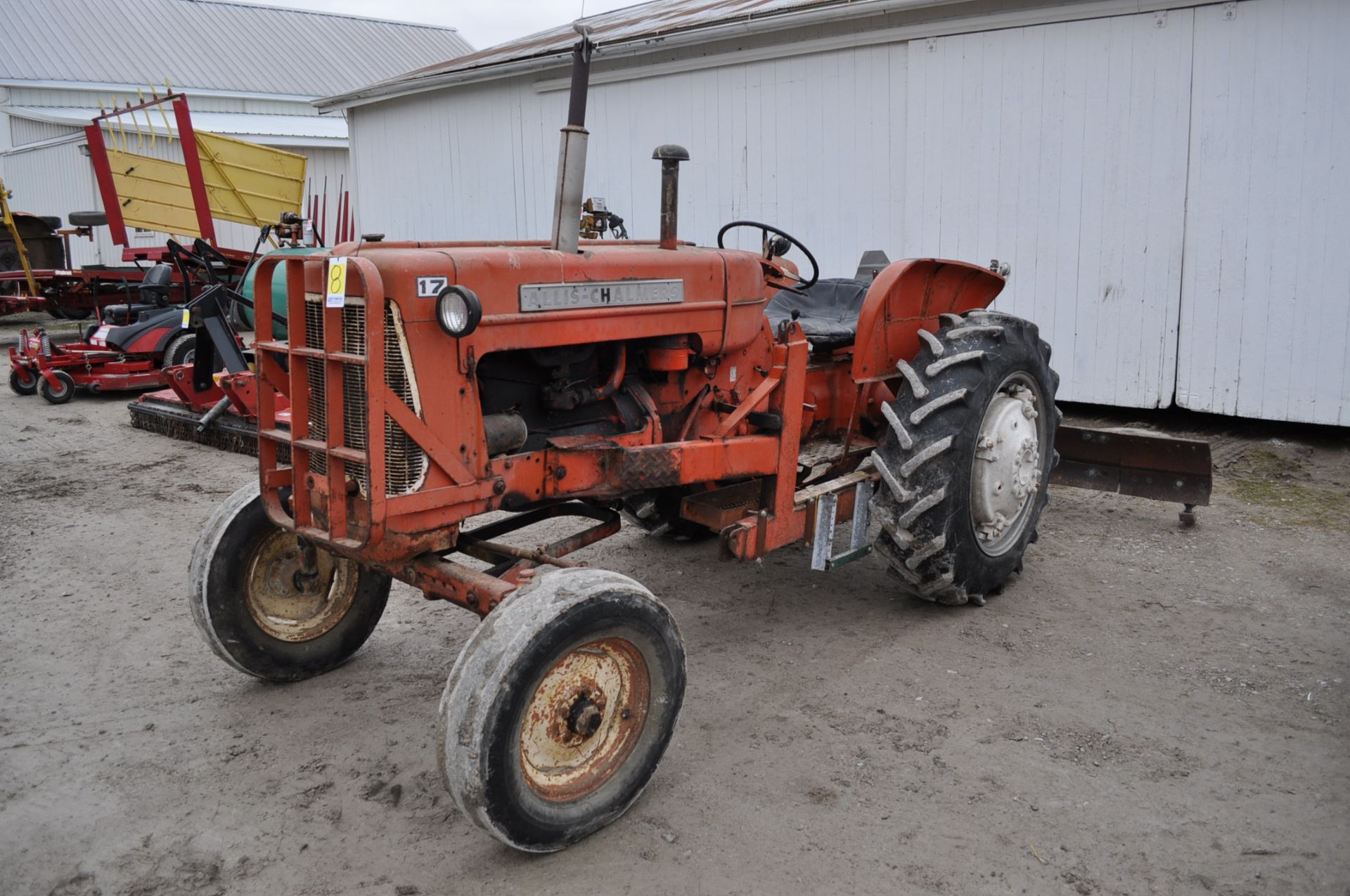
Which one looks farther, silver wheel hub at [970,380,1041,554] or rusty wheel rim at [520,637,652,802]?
silver wheel hub at [970,380,1041,554]

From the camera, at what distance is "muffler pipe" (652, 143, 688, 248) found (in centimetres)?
331

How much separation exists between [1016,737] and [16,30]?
28.8 metres

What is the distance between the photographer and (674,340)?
3570 mm

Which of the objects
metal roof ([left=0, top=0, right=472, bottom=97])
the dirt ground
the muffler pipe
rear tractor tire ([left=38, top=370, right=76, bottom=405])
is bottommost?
the dirt ground

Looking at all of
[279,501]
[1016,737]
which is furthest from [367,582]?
[1016,737]

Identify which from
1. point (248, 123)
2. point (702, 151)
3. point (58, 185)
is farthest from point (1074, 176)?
point (58, 185)

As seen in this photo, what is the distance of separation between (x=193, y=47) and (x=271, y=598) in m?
26.4

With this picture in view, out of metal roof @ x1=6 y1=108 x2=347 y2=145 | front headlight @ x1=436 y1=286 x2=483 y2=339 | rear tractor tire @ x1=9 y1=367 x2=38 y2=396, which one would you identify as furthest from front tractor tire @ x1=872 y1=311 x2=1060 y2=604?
metal roof @ x1=6 y1=108 x2=347 y2=145

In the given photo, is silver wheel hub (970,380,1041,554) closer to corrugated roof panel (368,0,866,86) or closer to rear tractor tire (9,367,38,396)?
corrugated roof panel (368,0,866,86)

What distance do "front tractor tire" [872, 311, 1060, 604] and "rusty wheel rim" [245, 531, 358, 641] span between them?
194cm

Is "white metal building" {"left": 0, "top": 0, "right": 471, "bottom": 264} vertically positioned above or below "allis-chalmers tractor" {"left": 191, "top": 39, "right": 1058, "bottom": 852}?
above

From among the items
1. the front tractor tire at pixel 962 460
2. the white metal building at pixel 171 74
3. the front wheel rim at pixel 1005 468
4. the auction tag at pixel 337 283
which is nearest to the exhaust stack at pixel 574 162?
the auction tag at pixel 337 283

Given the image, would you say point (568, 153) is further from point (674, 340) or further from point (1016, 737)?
point (1016, 737)

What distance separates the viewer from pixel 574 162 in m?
3.08
